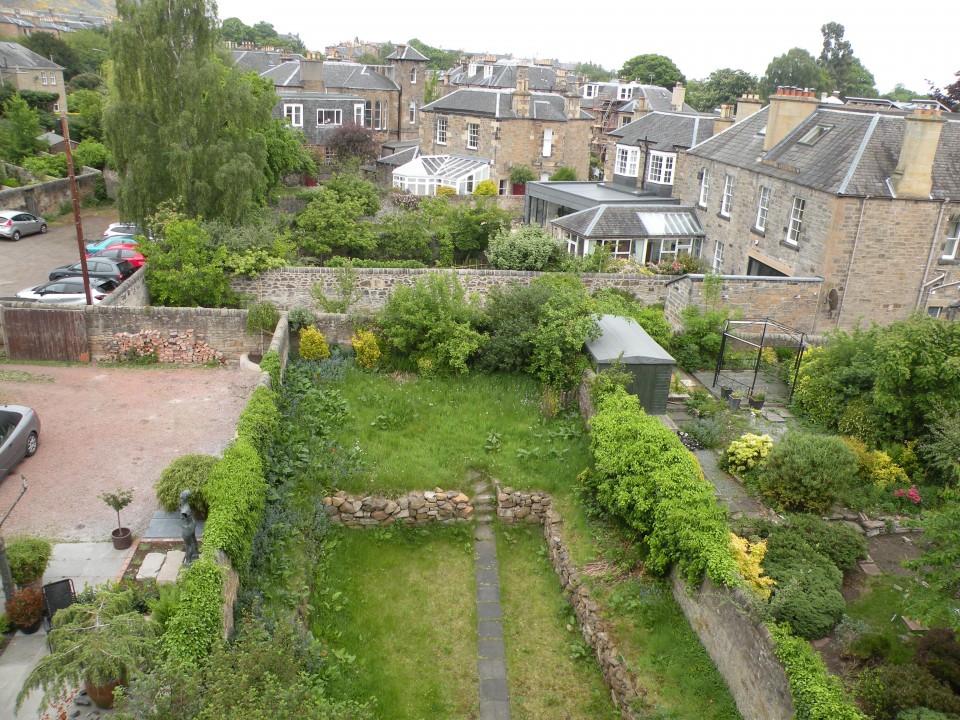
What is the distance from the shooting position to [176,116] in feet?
79.7

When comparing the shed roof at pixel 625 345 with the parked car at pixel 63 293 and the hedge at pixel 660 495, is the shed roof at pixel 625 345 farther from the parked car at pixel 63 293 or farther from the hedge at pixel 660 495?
the parked car at pixel 63 293

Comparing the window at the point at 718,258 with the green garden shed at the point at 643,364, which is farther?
the window at the point at 718,258

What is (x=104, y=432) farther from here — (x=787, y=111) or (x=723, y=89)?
(x=723, y=89)

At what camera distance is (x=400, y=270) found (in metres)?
24.0

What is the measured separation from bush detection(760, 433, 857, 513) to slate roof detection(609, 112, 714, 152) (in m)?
23.1

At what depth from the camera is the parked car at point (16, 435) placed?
523 inches

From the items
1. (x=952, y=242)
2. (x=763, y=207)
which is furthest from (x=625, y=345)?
(x=952, y=242)

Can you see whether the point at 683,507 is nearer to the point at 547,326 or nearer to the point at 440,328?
the point at 547,326

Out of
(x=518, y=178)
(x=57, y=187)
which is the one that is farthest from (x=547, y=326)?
Result: (x=57, y=187)

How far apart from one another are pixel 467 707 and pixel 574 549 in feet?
11.4

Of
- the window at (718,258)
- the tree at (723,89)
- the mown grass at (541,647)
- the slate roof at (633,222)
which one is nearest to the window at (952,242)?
the window at (718,258)

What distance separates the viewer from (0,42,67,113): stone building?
5253 cm

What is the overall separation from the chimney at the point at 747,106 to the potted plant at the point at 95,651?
29.8m

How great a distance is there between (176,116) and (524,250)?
42.8ft
